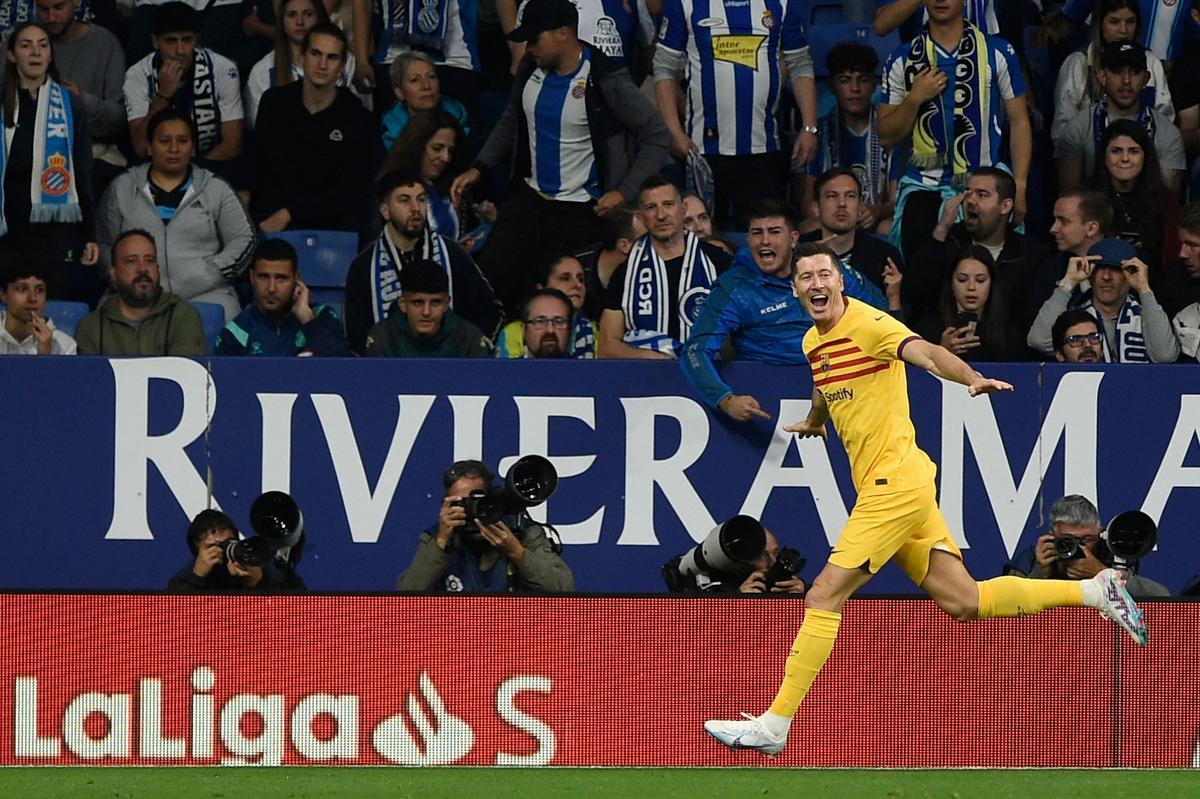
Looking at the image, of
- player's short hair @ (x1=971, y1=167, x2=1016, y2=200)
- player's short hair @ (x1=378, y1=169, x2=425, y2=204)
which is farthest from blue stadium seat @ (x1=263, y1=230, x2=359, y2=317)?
player's short hair @ (x1=971, y1=167, x2=1016, y2=200)

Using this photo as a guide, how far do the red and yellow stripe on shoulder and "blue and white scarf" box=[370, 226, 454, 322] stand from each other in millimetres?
3566

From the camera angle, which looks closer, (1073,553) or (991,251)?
(1073,553)

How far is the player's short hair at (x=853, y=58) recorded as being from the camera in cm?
1190

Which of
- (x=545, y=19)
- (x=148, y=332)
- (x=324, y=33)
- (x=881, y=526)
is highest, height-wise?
(x=545, y=19)

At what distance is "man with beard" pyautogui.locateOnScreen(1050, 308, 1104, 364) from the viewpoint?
1016 centimetres

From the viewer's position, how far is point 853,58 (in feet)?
39.0

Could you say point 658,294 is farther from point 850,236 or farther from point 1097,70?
point 1097,70

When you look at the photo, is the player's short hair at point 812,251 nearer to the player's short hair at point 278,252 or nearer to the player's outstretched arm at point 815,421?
the player's outstretched arm at point 815,421

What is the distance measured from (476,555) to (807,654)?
2182 millimetres

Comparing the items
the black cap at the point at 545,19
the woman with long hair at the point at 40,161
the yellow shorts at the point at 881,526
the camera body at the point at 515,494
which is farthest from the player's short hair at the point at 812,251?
the woman with long hair at the point at 40,161

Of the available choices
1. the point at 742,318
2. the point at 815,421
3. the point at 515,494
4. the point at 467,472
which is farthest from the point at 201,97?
the point at 815,421

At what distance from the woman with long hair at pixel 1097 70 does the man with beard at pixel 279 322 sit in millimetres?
4327

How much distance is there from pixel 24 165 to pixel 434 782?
5.22 m

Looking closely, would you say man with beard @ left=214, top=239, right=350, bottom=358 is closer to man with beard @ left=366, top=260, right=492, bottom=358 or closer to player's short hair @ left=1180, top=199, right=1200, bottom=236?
man with beard @ left=366, top=260, right=492, bottom=358
